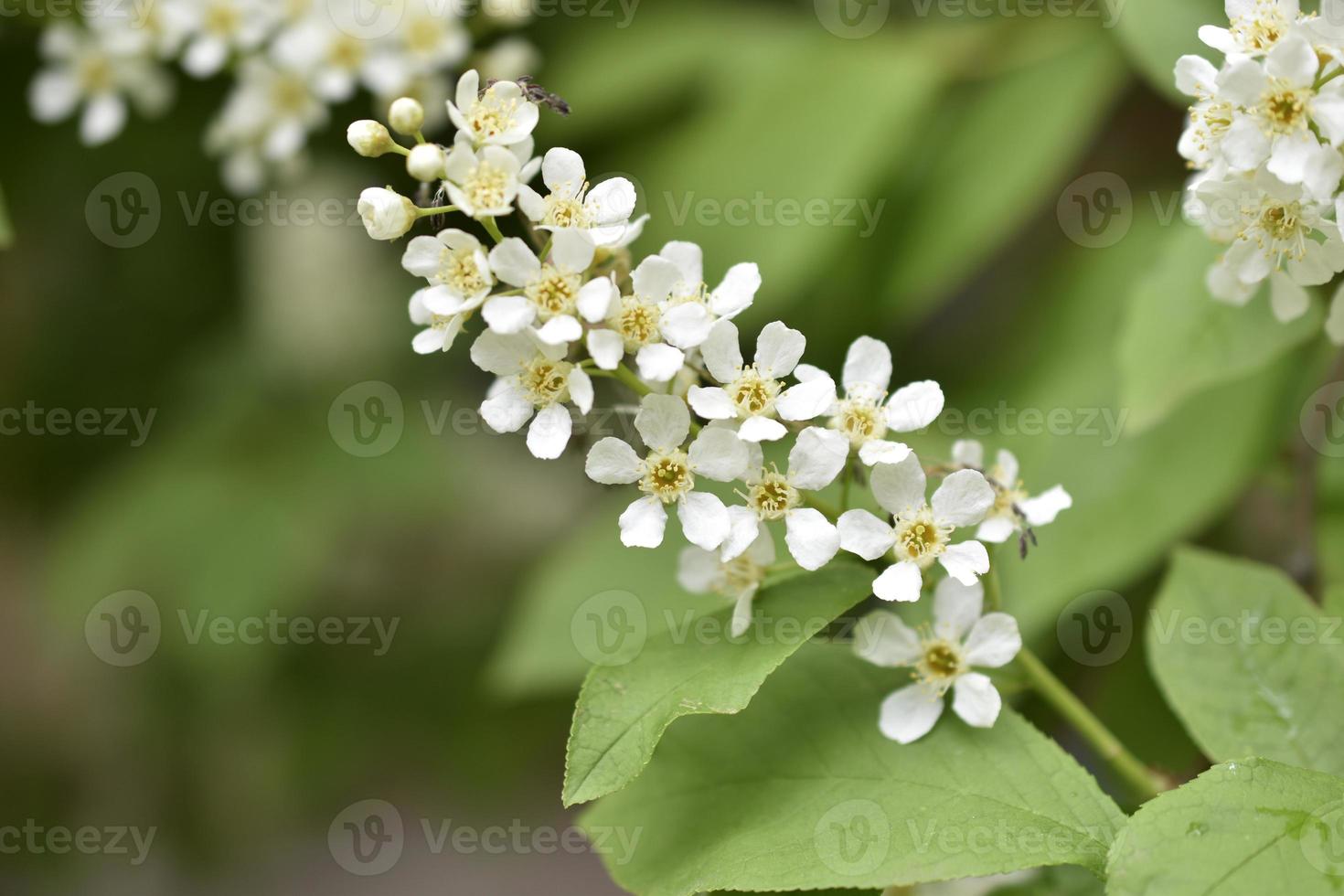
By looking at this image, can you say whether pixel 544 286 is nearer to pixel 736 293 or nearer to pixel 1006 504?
pixel 736 293

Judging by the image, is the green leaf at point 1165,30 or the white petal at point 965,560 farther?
the green leaf at point 1165,30

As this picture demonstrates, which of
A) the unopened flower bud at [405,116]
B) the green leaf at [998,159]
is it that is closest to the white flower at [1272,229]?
the unopened flower bud at [405,116]

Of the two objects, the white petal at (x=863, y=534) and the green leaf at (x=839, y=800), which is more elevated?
the white petal at (x=863, y=534)

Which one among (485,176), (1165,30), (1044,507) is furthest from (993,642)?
(1165,30)

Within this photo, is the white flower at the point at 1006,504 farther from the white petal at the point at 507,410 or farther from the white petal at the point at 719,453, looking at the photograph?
the white petal at the point at 507,410

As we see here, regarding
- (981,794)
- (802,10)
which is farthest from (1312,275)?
(802,10)

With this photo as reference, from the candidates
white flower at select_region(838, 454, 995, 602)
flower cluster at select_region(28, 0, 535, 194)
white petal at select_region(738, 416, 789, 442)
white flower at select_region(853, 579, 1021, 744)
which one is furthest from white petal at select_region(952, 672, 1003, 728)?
flower cluster at select_region(28, 0, 535, 194)

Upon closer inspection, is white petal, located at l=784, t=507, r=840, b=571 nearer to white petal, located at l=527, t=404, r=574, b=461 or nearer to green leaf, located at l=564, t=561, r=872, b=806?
green leaf, located at l=564, t=561, r=872, b=806
